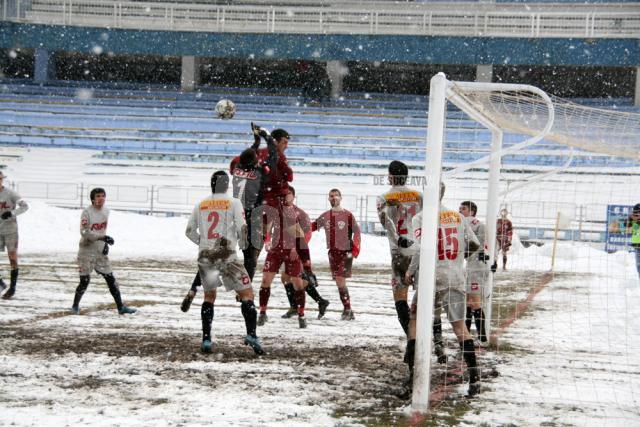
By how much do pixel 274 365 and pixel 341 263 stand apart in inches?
137

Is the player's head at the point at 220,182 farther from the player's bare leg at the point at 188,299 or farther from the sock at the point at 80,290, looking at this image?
the sock at the point at 80,290

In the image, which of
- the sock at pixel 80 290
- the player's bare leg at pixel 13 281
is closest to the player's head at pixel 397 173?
the sock at pixel 80 290

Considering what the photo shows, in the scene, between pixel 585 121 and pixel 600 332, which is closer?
pixel 585 121

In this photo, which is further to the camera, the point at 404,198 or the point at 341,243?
the point at 341,243

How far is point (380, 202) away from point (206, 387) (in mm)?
2510

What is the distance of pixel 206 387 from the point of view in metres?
6.29

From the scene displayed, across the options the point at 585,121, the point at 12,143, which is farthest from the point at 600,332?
the point at 12,143

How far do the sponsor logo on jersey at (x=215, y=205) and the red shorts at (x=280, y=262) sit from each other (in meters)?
2.01

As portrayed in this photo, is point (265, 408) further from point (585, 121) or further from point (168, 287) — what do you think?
point (168, 287)

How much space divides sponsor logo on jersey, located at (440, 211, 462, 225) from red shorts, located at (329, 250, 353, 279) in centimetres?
373

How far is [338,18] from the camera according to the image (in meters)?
36.0

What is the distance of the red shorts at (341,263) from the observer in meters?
10.5

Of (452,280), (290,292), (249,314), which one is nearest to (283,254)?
(290,292)

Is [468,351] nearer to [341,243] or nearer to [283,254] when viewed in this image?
[283,254]
